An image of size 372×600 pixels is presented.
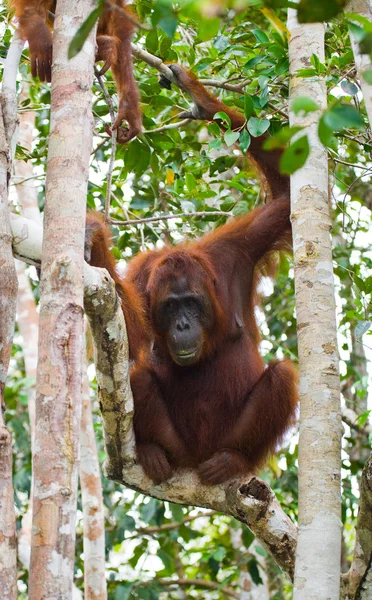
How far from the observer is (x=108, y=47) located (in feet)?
15.3

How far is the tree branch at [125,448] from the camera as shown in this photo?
3.50 meters

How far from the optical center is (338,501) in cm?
333

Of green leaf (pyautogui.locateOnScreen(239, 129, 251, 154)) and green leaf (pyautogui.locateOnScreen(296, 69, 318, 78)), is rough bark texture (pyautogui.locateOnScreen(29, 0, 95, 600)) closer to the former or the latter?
green leaf (pyautogui.locateOnScreen(296, 69, 318, 78))

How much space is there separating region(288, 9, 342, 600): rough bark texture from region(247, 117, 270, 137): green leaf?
13.3 inches

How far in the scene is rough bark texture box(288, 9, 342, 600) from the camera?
3.19 meters

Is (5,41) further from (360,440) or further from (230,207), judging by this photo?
(360,440)

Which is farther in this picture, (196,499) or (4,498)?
(196,499)

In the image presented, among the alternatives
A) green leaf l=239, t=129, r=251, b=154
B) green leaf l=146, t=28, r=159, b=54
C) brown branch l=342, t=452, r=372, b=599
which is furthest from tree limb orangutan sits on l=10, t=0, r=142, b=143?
brown branch l=342, t=452, r=372, b=599

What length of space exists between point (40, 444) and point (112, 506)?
18.3 ft

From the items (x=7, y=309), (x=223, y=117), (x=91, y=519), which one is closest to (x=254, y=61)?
(x=223, y=117)

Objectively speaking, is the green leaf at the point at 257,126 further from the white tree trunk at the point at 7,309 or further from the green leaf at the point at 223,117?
the white tree trunk at the point at 7,309

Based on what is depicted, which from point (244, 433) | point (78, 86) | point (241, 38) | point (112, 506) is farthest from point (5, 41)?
point (112, 506)

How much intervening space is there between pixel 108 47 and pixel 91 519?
11.5ft

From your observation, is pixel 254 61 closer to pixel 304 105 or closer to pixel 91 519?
pixel 304 105
